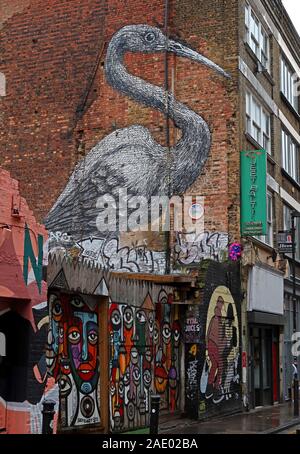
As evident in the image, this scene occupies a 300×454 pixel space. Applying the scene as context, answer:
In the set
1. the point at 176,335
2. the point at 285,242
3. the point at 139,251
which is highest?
the point at 285,242

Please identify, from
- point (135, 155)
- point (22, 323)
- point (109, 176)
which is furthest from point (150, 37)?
point (22, 323)

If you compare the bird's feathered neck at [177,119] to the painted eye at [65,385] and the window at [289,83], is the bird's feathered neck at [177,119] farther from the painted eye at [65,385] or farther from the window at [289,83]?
the painted eye at [65,385]

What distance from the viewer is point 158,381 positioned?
58.6ft

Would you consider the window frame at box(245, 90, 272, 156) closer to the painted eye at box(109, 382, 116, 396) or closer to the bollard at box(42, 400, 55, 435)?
the painted eye at box(109, 382, 116, 396)

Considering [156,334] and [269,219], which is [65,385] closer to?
[156,334]

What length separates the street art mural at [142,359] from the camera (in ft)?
51.3

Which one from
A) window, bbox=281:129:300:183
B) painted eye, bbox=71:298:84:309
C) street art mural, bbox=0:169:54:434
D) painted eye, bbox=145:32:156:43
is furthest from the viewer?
window, bbox=281:129:300:183

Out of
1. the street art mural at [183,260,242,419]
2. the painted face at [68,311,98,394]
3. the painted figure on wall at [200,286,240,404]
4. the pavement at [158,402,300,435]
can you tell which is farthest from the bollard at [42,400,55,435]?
the painted figure on wall at [200,286,240,404]

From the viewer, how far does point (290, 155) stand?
1153 inches

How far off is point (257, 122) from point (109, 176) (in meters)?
5.58

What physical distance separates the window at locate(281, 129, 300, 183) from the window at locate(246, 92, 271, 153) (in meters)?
2.07

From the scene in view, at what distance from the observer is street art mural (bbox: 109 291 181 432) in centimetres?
1563

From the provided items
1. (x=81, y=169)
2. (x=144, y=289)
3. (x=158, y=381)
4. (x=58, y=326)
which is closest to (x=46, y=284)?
(x=58, y=326)

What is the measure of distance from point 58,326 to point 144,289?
11.8ft
